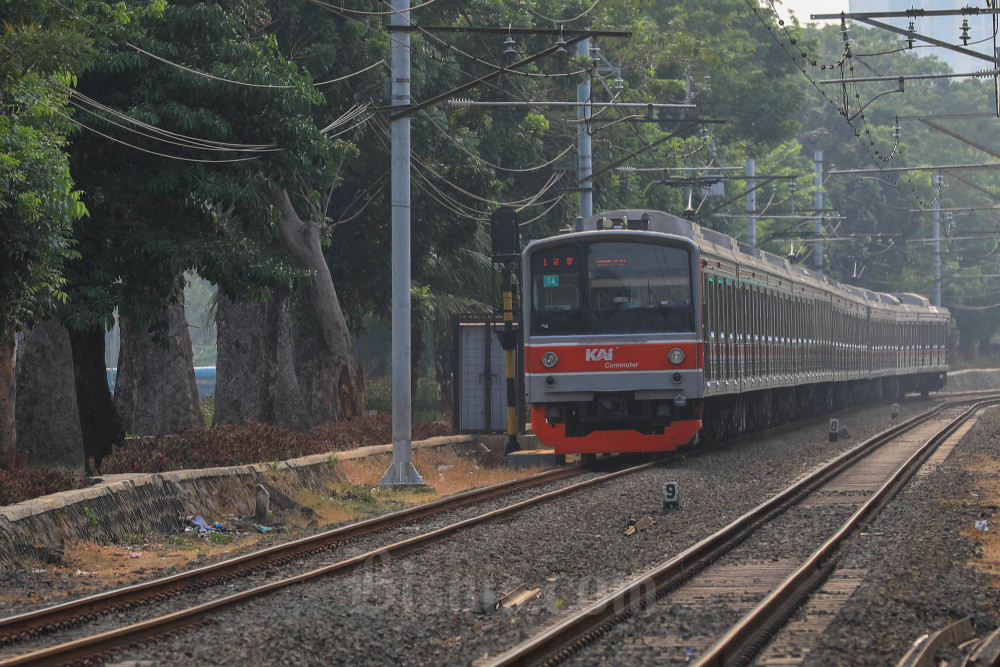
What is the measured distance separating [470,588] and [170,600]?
2088 millimetres

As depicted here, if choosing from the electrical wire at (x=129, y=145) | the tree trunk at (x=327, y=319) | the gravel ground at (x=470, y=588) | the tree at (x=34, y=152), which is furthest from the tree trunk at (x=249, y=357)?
the gravel ground at (x=470, y=588)

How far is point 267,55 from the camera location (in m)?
18.9

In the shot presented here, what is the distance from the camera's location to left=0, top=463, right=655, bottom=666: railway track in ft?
24.9

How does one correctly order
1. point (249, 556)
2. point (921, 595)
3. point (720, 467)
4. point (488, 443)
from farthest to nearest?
point (488, 443) → point (720, 467) → point (249, 556) → point (921, 595)

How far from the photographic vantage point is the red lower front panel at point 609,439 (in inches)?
773

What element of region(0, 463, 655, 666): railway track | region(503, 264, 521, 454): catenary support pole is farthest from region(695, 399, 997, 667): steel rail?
region(503, 264, 521, 454): catenary support pole

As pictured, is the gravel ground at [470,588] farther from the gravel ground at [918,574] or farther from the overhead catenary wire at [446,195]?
the overhead catenary wire at [446,195]

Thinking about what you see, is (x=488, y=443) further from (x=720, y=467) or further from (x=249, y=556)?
(x=249, y=556)

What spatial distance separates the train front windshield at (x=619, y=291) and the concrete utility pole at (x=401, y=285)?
222cm

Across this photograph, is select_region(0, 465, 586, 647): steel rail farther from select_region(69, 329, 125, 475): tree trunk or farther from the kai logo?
select_region(69, 329, 125, 475): tree trunk

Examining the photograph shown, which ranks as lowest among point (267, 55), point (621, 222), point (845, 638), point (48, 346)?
point (845, 638)

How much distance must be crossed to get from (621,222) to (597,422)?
9.66 ft

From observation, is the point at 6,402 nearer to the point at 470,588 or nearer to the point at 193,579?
the point at 193,579

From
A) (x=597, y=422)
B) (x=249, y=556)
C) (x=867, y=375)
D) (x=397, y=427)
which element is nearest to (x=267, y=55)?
(x=397, y=427)
